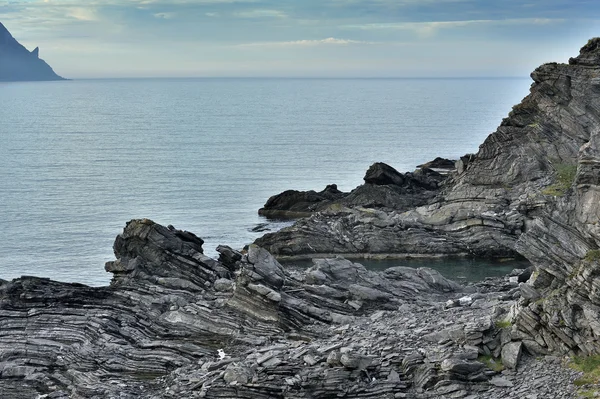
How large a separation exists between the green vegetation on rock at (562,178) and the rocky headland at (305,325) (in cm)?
333

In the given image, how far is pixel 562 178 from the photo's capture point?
8531 centimetres

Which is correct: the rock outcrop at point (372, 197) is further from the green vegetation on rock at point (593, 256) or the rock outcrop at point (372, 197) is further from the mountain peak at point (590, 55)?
the green vegetation on rock at point (593, 256)

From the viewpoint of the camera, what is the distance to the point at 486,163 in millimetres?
91000

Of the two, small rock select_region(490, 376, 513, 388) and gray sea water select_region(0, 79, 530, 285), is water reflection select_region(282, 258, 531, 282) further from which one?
small rock select_region(490, 376, 513, 388)

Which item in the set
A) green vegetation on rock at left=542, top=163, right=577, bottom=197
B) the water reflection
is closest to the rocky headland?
green vegetation on rock at left=542, top=163, right=577, bottom=197

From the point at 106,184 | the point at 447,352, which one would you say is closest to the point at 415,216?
the point at 447,352

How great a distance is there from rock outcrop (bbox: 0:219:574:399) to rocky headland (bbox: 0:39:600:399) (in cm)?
8

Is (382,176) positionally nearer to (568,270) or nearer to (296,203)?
(296,203)

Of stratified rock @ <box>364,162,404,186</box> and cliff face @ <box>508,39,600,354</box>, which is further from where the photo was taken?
stratified rock @ <box>364,162,404,186</box>

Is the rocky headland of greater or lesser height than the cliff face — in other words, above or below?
below

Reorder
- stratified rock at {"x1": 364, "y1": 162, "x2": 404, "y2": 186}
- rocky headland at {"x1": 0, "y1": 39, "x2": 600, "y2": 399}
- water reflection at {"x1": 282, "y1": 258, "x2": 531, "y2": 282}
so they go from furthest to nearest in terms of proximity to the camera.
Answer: stratified rock at {"x1": 364, "y1": 162, "x2": 404, "y2": 186} < water reflection at {"x1": 282, "y1": 258, "x2": 531, "y2": 282} < rocky headland at {"x1": 0, "y1": 39, "x2": 600, "y2": 399}

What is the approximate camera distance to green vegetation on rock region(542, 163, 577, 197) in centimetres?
8075

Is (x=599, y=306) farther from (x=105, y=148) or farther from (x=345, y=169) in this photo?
(x=105, y=148)

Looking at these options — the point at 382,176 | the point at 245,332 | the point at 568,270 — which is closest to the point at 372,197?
the point at 382,176
